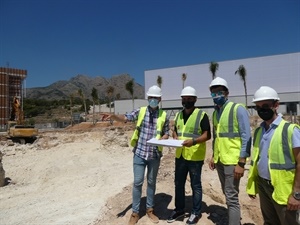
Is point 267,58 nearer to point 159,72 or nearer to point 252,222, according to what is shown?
point 159,72

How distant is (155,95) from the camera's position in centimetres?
455

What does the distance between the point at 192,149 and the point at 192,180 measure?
45 centimetres

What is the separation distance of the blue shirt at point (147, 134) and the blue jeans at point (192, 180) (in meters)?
0.40

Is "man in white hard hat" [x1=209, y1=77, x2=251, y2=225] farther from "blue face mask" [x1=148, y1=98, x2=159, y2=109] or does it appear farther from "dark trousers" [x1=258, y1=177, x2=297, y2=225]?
"blue face mask" [x1=148, y1=98, x2=159, y2=109]

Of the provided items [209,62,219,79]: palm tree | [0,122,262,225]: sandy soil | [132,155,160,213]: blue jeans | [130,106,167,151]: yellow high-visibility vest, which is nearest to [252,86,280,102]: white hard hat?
[130,106,167,151]: yellow high-visibility vest

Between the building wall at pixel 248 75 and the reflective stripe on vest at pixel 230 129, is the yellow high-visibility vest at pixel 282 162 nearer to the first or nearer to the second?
the reflective stripe on vest at pixel 230 129

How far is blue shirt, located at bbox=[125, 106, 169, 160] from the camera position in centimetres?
441

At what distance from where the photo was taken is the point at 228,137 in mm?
3797

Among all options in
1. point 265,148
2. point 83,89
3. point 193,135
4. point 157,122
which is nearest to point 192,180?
point 193,135

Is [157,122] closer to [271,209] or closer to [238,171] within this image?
[238,171]

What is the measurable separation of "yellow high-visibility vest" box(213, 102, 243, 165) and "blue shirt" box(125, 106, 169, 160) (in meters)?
0.98

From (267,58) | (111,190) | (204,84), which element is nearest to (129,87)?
(204,84)

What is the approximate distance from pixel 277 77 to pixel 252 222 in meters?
47.4

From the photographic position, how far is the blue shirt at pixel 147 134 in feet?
14.5
